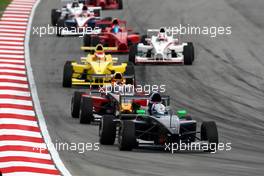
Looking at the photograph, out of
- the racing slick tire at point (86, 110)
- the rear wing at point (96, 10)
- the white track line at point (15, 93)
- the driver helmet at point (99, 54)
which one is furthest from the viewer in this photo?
the rear wing at point (96, 10)

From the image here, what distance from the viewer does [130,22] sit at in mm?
49812

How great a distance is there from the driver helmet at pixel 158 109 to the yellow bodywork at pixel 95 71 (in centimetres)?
780

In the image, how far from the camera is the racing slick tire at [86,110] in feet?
95.6

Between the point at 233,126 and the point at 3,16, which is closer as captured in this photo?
the point at 233,126

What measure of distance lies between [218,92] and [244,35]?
1132cm

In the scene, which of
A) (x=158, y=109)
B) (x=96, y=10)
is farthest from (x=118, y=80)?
(x=96, y=10)

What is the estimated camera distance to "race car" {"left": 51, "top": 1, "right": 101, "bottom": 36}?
46.2m

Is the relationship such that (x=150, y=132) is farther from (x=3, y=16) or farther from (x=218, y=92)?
(x=3, y=16)

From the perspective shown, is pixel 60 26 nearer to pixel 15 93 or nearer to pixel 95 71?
pixel 95 71

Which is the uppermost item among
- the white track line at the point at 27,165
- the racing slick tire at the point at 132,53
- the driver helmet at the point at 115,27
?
the driver helmet at the point at 115,27

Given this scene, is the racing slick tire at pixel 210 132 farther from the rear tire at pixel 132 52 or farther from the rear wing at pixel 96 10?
the rear wing at pixel 96 10

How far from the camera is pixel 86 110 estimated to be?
29234mm

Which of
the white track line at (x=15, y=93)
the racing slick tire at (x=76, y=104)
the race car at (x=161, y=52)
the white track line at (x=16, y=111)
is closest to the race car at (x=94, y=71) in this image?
the white track line at (x=15, y=93)

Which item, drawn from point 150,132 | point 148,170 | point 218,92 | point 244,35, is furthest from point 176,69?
point 148,170
